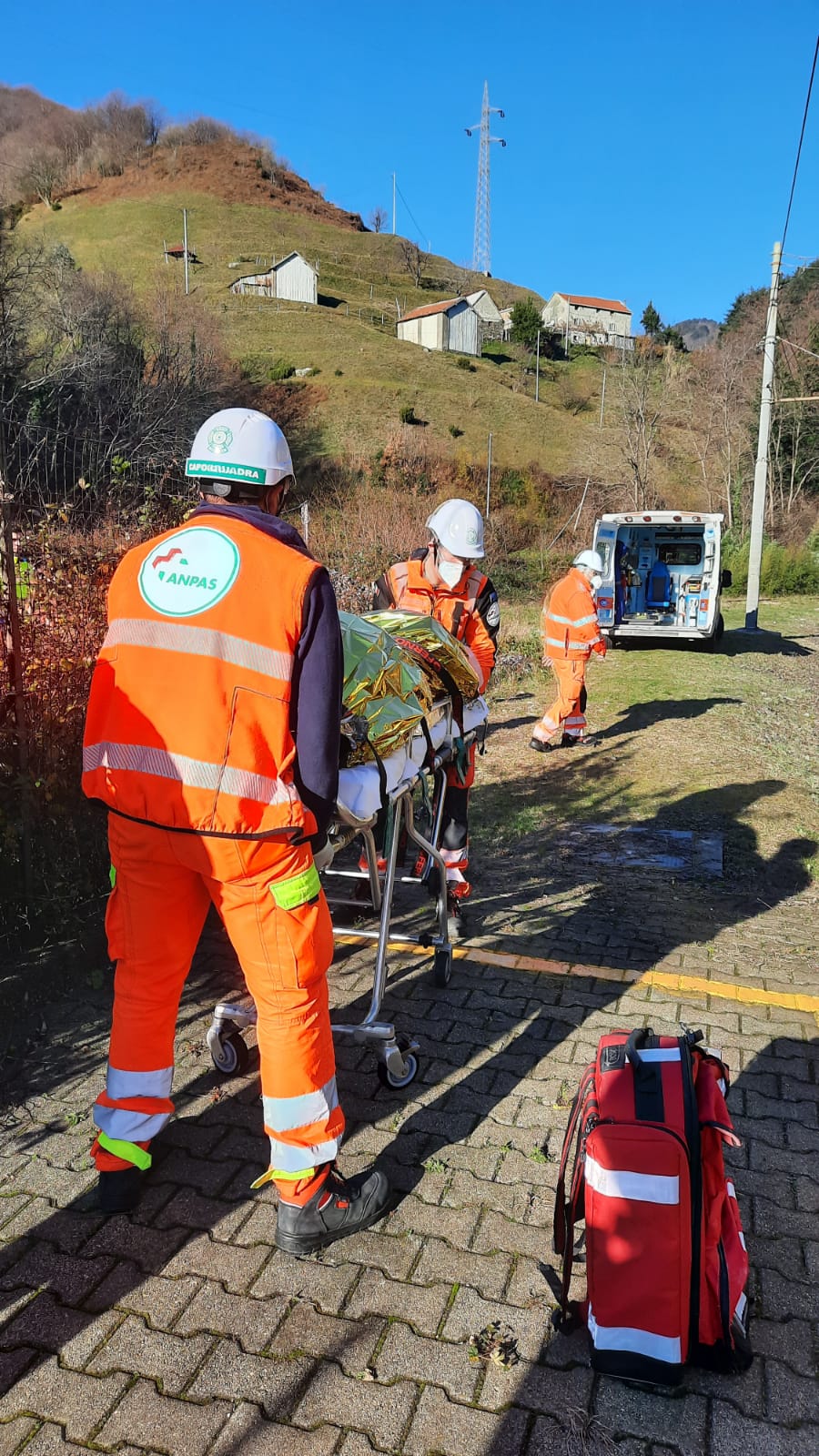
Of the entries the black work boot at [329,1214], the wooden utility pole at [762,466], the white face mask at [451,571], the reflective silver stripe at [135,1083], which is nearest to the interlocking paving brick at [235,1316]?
the black work boot at [329,1214]

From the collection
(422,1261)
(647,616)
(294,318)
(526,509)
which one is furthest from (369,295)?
(422,1261)

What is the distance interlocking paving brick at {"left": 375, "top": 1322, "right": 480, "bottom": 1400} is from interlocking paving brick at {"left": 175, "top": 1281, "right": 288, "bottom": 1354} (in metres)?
0.29

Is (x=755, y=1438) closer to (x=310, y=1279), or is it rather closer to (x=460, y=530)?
(x=310, y=1279)

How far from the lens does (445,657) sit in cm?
405

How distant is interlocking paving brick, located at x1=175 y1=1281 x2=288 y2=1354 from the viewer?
2254mm

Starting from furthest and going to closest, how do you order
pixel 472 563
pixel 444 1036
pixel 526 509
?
1. pixel 526 509
2. pixel 472 563
3. pixel 444 1036

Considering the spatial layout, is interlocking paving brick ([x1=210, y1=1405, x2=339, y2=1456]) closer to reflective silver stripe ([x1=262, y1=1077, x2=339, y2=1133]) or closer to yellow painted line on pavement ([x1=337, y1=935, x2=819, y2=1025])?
reflective silver stripe ([x1=262, y1=1077, x2=339, y2=1133])

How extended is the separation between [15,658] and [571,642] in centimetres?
579

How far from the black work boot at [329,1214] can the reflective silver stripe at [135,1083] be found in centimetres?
47

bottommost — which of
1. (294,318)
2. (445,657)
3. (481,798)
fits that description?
(481,798)

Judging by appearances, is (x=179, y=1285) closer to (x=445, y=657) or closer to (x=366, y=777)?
(x=366, y=777)

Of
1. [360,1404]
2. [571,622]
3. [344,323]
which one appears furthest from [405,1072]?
[344,323]

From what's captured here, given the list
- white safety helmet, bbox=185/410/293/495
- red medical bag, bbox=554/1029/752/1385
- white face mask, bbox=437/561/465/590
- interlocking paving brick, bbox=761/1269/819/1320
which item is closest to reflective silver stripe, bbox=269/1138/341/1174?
red medical bag, bbox=554/1029/752/1385

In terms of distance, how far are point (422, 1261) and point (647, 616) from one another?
14073 mm
